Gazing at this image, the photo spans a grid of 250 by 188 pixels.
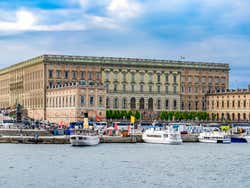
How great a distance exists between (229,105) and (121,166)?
97.8 meters

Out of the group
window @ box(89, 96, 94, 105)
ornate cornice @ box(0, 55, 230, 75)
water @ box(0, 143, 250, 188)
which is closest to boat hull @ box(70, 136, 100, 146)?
water @ box(0, 143, 250, 188)

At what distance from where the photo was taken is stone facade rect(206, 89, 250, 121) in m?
165

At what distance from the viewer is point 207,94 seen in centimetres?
17500

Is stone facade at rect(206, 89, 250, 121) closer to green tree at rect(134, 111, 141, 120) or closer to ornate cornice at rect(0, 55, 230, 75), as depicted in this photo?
ornate cornice at rect(0, 55, 230, 75)

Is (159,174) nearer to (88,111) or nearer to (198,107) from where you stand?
(88,111)

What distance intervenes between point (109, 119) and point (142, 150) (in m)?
60.8

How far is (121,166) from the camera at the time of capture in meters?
73.6

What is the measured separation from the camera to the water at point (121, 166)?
2420 inches

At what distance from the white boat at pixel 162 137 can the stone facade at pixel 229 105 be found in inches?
2082

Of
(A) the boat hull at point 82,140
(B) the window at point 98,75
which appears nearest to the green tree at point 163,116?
(B) the window at point 98,75

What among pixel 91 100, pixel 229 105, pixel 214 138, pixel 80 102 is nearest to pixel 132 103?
pixel 91 100

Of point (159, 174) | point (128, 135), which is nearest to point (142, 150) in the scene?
point (128, 135)

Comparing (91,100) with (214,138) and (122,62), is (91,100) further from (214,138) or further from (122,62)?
(214,138)

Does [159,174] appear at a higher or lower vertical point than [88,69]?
lower
